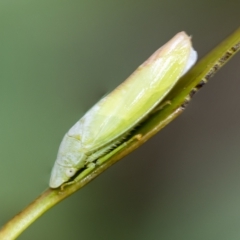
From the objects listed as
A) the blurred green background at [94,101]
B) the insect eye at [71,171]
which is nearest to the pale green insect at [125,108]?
the insect eye at [71,171]

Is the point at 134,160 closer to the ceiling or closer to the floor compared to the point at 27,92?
closer to the floor

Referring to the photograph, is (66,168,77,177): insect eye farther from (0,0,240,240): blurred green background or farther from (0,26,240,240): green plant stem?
(0,0,240,240): blurred green background

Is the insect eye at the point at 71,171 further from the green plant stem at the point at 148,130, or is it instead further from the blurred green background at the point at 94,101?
the blurred green background at the point at 94,101

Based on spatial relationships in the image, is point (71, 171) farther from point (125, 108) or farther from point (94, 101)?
point (94, 101)

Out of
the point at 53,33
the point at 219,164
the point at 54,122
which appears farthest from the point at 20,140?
the point at 219,164

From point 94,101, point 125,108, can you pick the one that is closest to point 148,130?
point 125,108

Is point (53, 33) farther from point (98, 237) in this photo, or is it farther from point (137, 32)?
point (98, 237)
